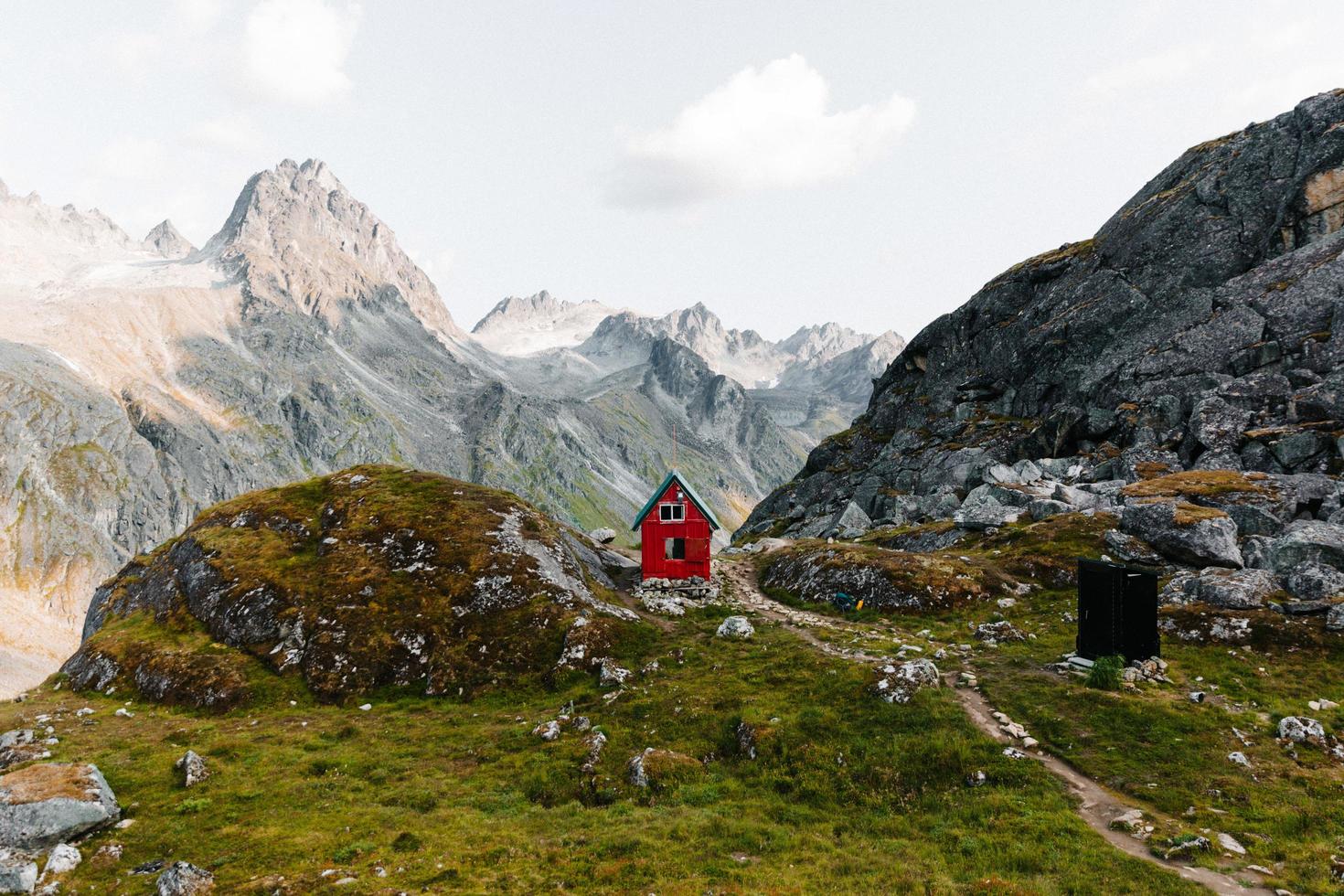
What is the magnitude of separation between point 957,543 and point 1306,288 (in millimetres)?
50004

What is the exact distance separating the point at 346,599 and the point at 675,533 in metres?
24.1

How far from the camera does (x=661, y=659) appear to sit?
33812 mm

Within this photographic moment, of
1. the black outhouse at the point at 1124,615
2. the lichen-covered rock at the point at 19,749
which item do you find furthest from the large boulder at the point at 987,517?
the lichen-covered rock at the point at 19,749

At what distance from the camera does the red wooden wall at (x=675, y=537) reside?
51.6 metres

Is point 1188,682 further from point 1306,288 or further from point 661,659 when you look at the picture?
point 1306,288

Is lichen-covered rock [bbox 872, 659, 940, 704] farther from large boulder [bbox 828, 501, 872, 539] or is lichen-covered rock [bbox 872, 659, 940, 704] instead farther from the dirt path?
large boulder [bbox 828, 501, 872, 539]

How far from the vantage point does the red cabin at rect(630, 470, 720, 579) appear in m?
51.7

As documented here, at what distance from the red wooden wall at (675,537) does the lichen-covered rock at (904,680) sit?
25.9 metres

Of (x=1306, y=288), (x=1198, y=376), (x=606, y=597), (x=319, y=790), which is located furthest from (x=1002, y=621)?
(x=1306, y=288)

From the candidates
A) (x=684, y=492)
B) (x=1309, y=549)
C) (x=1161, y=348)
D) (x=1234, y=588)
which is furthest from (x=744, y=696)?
(x=1161, y=348)

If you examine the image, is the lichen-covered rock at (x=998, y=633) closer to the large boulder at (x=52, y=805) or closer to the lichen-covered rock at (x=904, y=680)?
the lichen-covered rock at (x=904, y=680)

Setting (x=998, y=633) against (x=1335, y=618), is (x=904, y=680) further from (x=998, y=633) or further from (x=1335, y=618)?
(x=1335, y=618)

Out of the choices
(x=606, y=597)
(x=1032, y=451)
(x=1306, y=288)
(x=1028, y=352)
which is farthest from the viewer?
(x=1028, y=352)

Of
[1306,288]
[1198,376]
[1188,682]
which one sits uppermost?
[1306,288]
